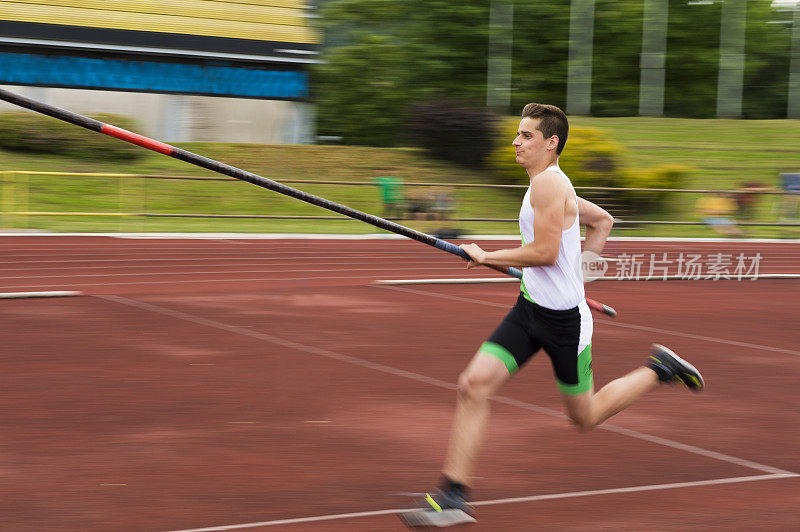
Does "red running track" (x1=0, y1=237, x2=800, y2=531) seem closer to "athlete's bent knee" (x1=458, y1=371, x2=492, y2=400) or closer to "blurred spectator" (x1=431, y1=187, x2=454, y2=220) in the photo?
"athlete's bent knee" (x1=458, y1=371, x2=492, y2=400)

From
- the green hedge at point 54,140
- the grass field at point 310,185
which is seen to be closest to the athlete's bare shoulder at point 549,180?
the grass field at point 310,185

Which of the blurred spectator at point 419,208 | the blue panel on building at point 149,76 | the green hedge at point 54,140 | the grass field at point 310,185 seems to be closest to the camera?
the grass field at point 310,185

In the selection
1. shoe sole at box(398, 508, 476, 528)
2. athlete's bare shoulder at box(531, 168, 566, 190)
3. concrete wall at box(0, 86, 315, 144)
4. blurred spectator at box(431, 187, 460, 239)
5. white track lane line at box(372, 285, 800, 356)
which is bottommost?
white track lane line at box(372, 285, 800, 356)

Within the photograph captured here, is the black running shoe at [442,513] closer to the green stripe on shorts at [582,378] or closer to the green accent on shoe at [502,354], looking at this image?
the green accent on shoe at [502,354]

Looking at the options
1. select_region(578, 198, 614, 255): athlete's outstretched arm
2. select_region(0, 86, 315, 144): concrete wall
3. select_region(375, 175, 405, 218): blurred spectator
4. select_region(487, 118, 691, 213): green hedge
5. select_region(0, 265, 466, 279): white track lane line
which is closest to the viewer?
select_region(578, 198, 614, 255): athlete's outstretched arm

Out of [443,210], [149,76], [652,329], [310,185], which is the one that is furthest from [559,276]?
[149,76]

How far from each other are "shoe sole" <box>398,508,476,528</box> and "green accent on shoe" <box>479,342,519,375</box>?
26.3 inches

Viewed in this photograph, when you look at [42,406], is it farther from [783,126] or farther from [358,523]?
[783,126]

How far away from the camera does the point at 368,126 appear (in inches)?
1672

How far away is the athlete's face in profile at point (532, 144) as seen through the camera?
4922 mm

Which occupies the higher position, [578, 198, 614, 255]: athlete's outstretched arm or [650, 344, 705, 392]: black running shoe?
[578, 198, 614, 255]: athlete's outstretched arm

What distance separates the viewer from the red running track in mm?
5059

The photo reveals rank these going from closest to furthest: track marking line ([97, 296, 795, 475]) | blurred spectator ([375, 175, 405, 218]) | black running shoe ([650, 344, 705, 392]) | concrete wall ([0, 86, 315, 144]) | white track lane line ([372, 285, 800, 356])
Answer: black running shoe ([650, 344, 705, 392]) < track marking line ([97, 296, 795, 475]) < white track lane line ([372, 285, 800, 356]) < blurred spectator ([375, 175, 405, 218]) < concrete wall ([0, 86, 315, 144])

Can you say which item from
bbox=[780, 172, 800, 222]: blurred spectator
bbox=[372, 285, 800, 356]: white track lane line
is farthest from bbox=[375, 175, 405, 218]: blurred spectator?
bbox=[372, 285, 800, 356]: white track lane line
